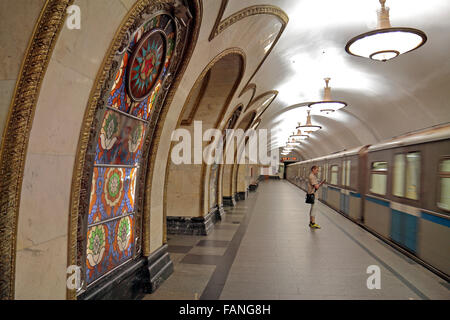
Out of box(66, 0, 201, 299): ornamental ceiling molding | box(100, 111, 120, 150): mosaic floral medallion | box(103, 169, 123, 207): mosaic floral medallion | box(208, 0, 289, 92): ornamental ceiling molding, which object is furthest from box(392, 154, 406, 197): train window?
box(100, 111, 120, 150): mosaic floral medallion

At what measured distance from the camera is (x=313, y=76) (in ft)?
35.1

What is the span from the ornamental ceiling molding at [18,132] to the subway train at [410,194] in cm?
494

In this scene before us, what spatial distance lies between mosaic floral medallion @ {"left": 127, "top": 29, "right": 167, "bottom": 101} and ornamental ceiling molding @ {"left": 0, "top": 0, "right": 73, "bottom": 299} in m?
1.21

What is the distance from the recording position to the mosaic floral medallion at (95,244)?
2.83 metres

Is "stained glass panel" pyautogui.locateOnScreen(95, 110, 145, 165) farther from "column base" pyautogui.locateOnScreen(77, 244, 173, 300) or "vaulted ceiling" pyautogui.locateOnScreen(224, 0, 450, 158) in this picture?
"vaulted ceiling" pyautogui.locateOnScreen(224, 0, 450, 158)

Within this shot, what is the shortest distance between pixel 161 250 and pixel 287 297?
6.06ft

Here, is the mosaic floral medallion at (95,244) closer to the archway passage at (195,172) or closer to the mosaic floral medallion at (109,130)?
the mosaic floral medallion at (109,130)

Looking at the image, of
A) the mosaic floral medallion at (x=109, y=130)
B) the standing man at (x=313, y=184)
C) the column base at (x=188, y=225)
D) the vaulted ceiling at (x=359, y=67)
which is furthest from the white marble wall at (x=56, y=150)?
the standing man at (x=313, y=184)

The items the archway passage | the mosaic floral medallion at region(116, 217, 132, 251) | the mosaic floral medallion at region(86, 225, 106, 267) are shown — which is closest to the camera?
the mosaic floral medallion at region(86, 225, 106, 267)

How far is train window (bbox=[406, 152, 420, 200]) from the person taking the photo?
205 inches

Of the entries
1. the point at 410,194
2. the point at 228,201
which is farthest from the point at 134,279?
the point at 228,201

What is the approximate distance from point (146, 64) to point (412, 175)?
482 cm
